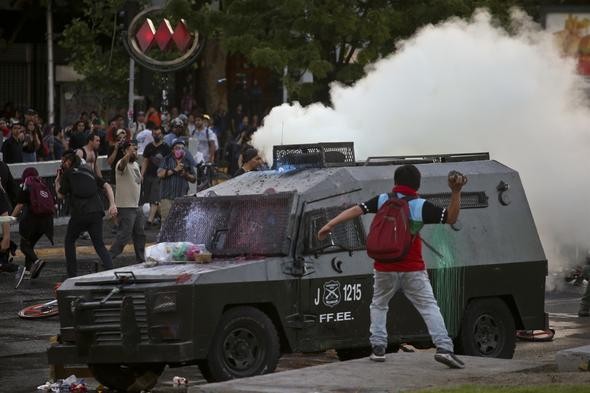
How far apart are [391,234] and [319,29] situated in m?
18.9

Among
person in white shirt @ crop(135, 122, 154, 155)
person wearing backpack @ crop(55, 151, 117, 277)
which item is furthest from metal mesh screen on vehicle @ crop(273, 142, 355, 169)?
person in white shirt @ crop(135, 122, 154, 155)

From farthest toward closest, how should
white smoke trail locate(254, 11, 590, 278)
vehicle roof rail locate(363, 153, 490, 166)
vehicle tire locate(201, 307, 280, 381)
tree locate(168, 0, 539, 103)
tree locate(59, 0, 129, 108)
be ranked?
tree locate(59, 0, 129, 108)
tree locate(168, 0, 539, 103)
white smoke trail locate(254, 11, 590, 278)
vehicle roof rail locate(363, 153, 490, 166)
vehicle tire locate(201, 307, 280, 381)

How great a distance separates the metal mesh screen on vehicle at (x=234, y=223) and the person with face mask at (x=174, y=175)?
1136cm

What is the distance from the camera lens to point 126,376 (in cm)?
1355

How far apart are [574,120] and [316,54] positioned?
451 inches

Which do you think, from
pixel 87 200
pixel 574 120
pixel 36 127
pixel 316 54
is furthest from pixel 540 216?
pixel 36 127

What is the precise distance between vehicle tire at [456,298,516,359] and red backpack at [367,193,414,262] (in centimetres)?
207

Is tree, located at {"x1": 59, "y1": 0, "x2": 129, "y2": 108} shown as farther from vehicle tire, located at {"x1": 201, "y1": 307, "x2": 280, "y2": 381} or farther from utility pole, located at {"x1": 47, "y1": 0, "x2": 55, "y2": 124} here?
vehicle tire, located at {"x1": 201, "y1": 307, "x2": 280, "y2": 381}

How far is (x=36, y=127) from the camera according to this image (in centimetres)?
3123

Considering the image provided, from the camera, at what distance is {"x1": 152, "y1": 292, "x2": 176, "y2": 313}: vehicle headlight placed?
41.7 ft

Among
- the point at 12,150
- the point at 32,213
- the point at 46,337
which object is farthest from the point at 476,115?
the point at 12,150

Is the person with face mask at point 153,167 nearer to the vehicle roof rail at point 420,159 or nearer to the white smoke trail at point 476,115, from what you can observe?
the white smoke trail at point 476,115

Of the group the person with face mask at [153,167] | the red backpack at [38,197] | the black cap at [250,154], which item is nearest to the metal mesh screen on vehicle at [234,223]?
the black cap at [250,154]

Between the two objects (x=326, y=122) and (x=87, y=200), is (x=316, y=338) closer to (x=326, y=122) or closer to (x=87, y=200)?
(x=326, y=122)
